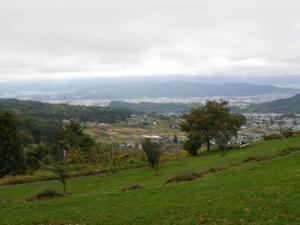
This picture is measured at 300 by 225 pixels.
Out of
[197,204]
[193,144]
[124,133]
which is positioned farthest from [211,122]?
→ [124,133]

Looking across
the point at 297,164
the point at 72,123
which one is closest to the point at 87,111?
the point at 72,123

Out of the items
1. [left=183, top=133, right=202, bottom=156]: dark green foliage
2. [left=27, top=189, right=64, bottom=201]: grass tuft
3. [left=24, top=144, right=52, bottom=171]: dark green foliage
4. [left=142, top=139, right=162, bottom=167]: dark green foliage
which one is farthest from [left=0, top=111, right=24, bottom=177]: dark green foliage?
[left=183, top=133, right=202, bottom=156]: dark green foliage

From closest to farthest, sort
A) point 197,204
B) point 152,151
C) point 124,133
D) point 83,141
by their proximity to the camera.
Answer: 1. point 197,204
2. point 152,151
3. point 83,141
4. point 124,133

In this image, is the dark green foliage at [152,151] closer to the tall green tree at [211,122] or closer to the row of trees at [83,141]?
the row of trees at [83,141]

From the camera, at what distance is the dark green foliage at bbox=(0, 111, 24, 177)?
142 feet

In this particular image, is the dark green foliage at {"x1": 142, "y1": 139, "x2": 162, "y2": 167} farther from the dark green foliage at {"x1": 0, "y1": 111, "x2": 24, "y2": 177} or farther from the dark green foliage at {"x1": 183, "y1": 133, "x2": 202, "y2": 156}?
the dark green foliage at {"x1": 0, "y1": 111, "x2": 24, "y2": 177}

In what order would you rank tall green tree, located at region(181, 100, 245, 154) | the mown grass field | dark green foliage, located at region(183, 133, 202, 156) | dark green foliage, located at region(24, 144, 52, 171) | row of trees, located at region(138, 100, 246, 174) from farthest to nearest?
dark green foliage, located at region(24, 144, 52, 171) < tall green tree, located at region(181, 100, 245, 154) < row of trees, located at region(138, 100, 246, 174) < dark green foliage, located at region(183, 133, 202, 156) < the mown grass field

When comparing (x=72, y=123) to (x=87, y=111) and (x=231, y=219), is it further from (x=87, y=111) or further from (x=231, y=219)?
(x=87, y=111)

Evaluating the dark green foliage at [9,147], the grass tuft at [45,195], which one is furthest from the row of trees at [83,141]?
the grass tuft at [45,195]

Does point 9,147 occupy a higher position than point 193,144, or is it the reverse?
point 9,147

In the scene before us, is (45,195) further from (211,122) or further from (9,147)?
(211,122)

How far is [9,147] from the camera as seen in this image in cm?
4378

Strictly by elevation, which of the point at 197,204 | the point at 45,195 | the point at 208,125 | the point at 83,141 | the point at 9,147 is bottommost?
the point at 83,141

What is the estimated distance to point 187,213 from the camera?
51.0 feet
